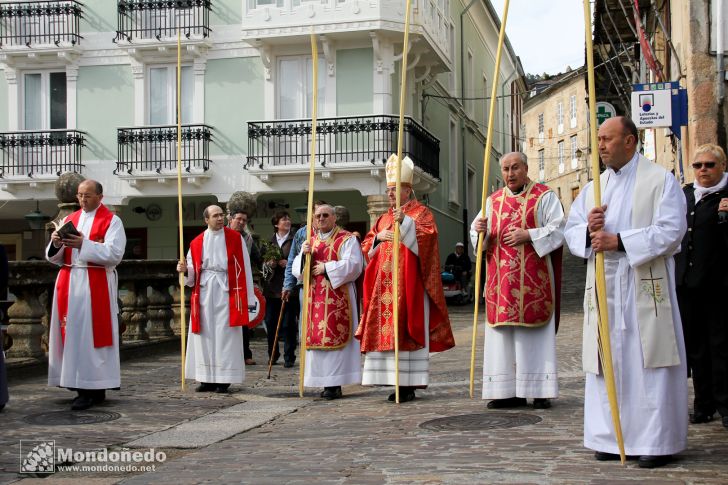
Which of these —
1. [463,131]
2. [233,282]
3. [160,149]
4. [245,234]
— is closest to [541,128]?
[463,131]

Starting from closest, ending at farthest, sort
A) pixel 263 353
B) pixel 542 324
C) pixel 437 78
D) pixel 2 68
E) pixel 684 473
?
pixel 684 473
pixel 542 324
pixel 263 353
pixel 2 68
pixel 437 78

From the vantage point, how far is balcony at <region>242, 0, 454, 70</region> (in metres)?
23.5

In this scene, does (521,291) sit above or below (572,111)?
below

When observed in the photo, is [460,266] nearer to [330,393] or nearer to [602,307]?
[330,393]

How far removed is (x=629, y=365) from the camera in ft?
17.8

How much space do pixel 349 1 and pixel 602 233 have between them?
1926cm

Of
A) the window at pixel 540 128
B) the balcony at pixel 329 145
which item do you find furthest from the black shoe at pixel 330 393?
the window at pixel 540 128

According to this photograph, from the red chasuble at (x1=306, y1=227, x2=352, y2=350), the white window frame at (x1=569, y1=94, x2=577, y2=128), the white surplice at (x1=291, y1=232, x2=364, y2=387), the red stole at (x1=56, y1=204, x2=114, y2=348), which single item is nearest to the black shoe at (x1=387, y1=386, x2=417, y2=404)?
the white surplice at (x1=291, y1=232, x2=364, y2=387)

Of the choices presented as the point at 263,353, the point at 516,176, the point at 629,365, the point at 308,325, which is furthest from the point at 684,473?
the point at 263,353

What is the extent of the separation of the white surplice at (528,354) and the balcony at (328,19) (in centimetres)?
1656

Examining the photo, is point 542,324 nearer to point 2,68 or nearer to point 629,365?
point 629,365

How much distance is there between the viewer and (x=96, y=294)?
846 cm

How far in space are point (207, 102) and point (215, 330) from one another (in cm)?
1675

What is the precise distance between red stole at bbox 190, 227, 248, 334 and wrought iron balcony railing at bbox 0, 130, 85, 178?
17113 mm
